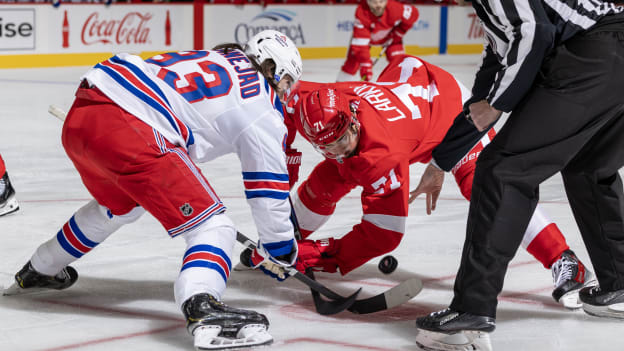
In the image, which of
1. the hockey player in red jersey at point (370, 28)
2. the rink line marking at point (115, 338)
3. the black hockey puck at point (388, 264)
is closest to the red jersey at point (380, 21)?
the hockey player in red jersey at point (370, 28)

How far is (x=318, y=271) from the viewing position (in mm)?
3354

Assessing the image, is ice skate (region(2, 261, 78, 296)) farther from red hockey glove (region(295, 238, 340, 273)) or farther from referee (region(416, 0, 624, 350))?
referee (region(416, 0, 624, 350))

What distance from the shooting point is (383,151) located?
3.04m

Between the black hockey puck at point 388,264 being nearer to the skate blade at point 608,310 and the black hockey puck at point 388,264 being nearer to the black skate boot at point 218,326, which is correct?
the skate blade at point 608,310

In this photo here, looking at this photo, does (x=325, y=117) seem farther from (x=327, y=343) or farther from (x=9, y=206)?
(x=9, y=206)

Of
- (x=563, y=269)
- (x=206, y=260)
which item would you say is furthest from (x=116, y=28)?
(x=206, y=260)

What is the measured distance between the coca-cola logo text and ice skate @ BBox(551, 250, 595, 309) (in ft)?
33.2

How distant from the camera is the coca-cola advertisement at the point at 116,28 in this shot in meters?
12.3

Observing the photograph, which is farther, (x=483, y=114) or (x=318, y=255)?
(x=318, y=255)

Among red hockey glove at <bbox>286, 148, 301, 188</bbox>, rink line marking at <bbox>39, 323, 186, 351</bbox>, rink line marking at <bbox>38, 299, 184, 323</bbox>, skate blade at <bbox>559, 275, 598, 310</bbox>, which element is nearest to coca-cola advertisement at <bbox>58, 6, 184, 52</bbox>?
red hockey glove at <bbox>286, 148, 301, 188</bbox>

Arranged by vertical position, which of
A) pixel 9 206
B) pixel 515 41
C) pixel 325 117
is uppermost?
pixel 515 41

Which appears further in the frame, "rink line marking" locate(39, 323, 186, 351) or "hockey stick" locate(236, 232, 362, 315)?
"hockey stick" locate(236, 232, 362, 315)

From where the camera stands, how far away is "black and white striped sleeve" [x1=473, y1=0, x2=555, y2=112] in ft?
7.64

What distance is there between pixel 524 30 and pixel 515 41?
39mm
